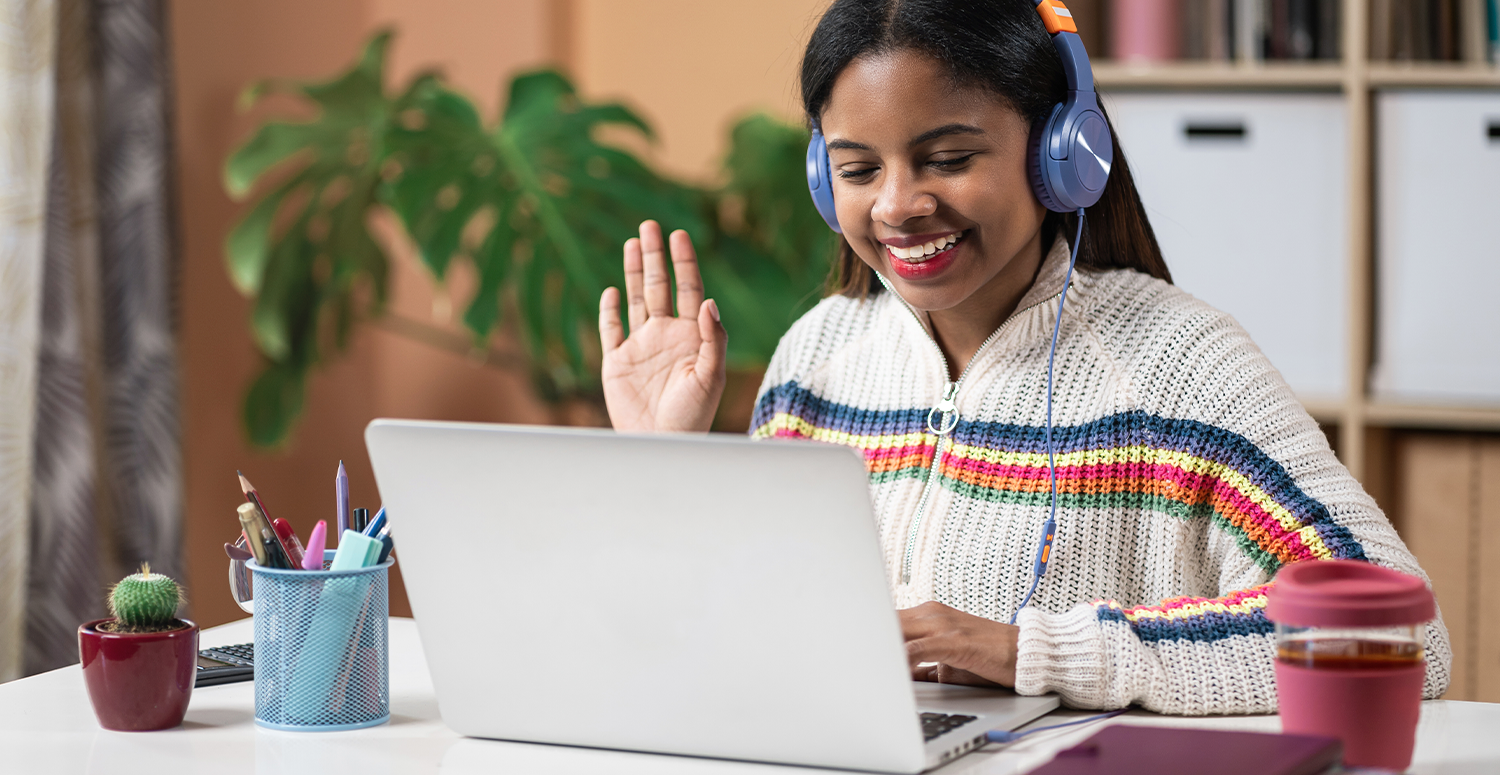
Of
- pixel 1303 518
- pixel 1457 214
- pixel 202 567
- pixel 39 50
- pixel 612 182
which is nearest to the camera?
pixel 1303 518

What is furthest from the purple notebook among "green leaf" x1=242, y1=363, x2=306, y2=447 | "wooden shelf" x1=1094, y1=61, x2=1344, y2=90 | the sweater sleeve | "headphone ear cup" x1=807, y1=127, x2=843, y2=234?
"green leaf" x1=242, y1=363, x2=306, y2=447

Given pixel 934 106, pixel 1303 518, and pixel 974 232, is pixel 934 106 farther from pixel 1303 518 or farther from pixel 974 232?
pixel 1303 518

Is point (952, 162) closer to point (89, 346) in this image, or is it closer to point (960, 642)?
point (960, 642)

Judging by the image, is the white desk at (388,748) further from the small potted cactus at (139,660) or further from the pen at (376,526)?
the pen at (376,526)

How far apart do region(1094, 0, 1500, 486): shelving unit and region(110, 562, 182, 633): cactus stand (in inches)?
62.7

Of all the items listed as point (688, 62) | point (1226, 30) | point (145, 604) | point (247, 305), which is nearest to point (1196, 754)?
point (145, 604)

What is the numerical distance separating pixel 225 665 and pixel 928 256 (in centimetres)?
59

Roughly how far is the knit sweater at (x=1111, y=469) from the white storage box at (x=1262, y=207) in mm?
941

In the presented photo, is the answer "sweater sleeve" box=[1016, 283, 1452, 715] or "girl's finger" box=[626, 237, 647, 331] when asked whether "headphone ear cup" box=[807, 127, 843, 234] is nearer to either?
"girl's finger" box=[626, 237, 647, 331]

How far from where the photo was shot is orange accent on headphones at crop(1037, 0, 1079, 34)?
44.4 inches

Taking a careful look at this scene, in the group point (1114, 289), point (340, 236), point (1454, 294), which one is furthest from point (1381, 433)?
point (340, 236)

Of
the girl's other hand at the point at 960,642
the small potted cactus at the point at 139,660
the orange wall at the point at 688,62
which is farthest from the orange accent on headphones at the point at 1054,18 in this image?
the orange wall at the point at 688,62

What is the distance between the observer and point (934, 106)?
1081 mm

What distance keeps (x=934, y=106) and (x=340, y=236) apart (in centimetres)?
140
